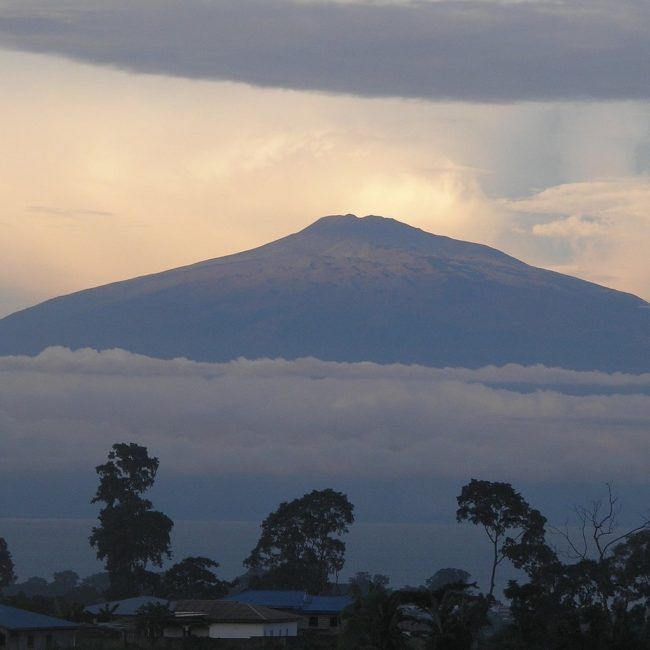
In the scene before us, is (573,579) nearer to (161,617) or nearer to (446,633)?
(161,617)

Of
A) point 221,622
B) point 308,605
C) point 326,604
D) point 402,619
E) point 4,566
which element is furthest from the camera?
point 4,566

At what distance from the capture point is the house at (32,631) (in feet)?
264

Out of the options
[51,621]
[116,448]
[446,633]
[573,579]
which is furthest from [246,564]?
[446,633]

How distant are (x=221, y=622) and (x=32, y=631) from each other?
13.3 m

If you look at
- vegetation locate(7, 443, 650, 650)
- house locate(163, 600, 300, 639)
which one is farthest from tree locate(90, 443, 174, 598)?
house locate(163, 600, 300, 639)

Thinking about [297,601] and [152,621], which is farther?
[297,601]

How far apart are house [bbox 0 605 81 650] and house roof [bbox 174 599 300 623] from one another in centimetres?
864

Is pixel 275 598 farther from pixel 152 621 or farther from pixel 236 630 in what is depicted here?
pixel 152 621

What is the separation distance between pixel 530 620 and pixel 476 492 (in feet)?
126

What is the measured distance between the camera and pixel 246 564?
134750mm

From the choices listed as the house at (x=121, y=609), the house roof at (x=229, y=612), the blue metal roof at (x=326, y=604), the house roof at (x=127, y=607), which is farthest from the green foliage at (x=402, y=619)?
the blue metal roof at (x=326, y=604)

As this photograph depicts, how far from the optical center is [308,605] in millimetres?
103000

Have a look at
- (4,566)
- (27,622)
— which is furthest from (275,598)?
(4,566)

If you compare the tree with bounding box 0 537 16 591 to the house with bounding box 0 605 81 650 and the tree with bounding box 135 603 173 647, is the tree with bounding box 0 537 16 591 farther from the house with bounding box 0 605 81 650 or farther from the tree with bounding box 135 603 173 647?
the house with bounding box 0 605 81 650
